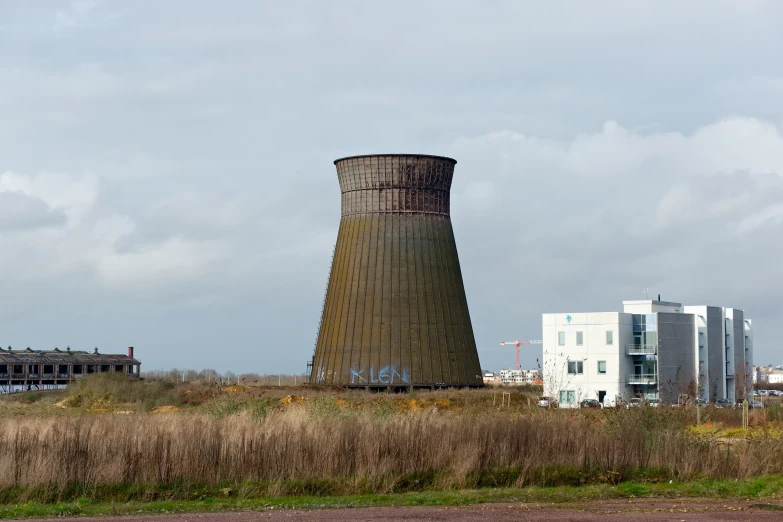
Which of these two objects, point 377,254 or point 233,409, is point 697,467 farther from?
point 377,254

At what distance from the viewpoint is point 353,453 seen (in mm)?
20656

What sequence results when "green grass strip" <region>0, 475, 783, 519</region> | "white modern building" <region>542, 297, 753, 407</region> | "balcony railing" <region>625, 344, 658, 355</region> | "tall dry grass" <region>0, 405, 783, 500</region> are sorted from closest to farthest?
1. "green grass strip" <region>0, 475, 783, 519</region>
2. "tall dry grass" <region>0, 405, 783, 500</region>
3. "white modern building" <region>542, 297, 753, 407</region>
4. "balcony railing" <region>625, 344, 658, 355</region>

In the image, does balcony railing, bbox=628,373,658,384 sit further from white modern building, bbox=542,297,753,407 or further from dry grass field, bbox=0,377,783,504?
dry grass field, bbox=0,377,783,504

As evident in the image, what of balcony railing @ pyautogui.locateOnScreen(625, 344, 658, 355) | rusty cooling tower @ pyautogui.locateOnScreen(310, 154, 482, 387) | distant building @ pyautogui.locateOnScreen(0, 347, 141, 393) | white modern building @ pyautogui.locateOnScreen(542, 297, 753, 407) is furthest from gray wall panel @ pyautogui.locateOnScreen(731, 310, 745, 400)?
distant building @ pyautogui.locateOnScreen(0, 347, 141, 393)

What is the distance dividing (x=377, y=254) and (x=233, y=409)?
22942 millimetres

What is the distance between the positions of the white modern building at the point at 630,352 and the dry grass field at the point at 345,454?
38.6 metres

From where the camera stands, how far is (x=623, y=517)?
1585cm

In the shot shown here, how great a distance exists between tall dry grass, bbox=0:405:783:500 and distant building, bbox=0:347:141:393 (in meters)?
60.4

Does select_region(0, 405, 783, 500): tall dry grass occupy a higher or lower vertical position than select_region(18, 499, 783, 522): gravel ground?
higher

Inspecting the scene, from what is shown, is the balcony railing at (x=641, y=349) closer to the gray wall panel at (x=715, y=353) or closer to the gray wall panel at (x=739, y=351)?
the gray wall panel at (x=715, y=353)

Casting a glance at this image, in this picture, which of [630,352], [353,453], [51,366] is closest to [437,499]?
[353,453]

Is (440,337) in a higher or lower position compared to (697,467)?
higher

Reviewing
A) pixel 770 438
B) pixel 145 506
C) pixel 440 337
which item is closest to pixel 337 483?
pixel 145 506

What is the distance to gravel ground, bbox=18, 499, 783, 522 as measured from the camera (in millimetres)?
15859
